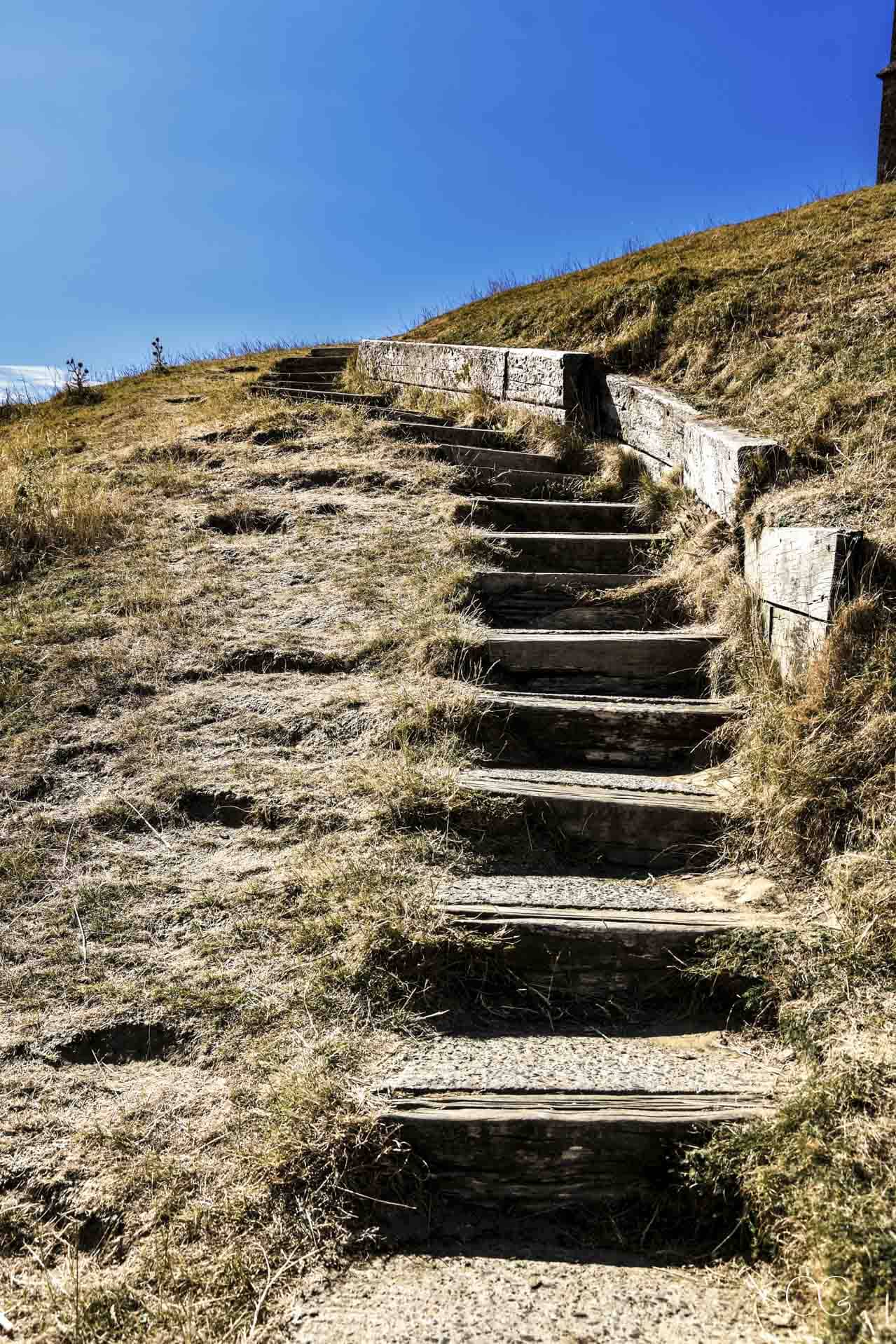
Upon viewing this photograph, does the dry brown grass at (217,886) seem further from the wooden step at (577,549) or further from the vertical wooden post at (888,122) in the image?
A: the vertical wooden post at (888,122)

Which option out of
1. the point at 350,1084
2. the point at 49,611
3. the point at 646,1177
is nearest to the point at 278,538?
→ the point at 49,611

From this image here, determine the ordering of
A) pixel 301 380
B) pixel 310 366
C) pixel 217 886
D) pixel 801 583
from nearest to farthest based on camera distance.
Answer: pixel 217 886 → pixel 801 583 → pixel 301 380 → pixel 310 366

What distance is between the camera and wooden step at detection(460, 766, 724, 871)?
340cm

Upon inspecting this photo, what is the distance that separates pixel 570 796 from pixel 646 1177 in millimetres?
1355

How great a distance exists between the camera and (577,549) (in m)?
5.43

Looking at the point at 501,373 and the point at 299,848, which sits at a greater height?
the point at 501,373

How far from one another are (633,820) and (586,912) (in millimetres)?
558

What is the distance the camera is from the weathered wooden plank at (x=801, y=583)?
348 centimetres

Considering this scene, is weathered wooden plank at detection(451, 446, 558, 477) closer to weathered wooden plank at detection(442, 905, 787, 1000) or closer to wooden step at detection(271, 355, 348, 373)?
weathered wooden plank at detection(442, 905, 787, 1000)

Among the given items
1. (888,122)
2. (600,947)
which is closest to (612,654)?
(600,947)

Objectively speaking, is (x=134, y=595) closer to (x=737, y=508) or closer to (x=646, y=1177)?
(x=737, y=508)

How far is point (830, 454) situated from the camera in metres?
4.62

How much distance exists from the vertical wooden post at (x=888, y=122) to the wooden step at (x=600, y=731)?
16269mm

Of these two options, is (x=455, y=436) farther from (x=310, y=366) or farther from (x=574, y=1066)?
(x=574, y=1066)
